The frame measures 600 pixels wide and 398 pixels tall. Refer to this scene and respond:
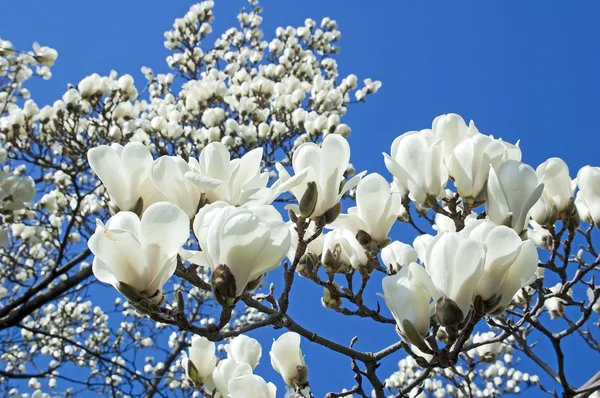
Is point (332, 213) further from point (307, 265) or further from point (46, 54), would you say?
point (46, 54)

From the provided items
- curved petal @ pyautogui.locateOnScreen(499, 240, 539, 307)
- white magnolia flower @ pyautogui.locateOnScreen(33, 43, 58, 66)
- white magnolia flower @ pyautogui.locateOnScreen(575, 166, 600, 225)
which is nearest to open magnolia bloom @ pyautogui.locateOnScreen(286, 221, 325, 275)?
curved petal @ pyautogui.locateOnScreen(499, 240, 539, 307)

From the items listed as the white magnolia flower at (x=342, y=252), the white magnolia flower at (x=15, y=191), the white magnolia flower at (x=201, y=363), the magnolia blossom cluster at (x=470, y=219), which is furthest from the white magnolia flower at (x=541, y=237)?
the white magnolia flower at (x=15, y=191)

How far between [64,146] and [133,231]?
3.44 m

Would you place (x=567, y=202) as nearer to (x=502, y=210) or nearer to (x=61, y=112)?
(x=502, y=210)

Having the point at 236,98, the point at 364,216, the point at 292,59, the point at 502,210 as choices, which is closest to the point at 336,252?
the point at 364,216

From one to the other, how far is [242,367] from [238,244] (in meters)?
0.78

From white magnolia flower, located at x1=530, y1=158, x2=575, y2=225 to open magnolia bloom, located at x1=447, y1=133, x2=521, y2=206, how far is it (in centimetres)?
14

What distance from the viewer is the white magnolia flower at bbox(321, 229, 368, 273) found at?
4.98 ft

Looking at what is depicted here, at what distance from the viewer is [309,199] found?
123cm

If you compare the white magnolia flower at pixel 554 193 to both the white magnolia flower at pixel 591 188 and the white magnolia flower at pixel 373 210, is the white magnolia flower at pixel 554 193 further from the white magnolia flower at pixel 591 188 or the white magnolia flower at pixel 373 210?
the white magnolia flower at pixel 373 210

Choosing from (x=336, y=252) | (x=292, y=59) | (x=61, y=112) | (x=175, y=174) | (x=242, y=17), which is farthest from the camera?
(x=242, y=17)

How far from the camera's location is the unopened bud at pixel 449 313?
1.00 metres

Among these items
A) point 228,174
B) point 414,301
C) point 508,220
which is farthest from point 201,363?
point 508,220

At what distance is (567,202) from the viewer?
1.41 meters
